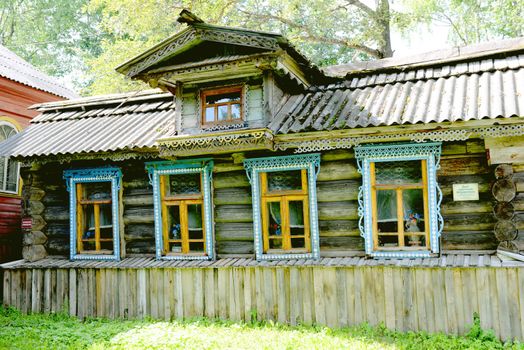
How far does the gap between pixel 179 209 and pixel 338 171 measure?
3306 millimetres

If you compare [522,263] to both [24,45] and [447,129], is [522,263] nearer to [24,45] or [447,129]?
[447,129]

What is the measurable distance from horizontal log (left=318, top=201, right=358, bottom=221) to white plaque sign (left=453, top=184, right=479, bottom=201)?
1664 millimetres

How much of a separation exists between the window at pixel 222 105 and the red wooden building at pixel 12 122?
24.6ft

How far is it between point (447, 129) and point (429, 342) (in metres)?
3.25

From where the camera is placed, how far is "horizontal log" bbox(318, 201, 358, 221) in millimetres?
8180

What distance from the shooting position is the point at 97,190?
10133mm

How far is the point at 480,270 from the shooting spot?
22.6ft

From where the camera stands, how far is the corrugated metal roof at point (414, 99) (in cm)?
708

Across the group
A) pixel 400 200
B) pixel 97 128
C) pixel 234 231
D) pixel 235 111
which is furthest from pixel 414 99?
pixel 97 128

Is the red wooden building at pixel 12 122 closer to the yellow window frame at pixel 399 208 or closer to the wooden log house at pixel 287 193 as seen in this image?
the wooden log house at pixel 287 193

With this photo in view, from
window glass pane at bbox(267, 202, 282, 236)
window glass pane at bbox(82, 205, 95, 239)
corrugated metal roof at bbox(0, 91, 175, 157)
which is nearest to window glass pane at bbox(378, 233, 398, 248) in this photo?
window glass pane at bbox(267, 202, 282, 236)

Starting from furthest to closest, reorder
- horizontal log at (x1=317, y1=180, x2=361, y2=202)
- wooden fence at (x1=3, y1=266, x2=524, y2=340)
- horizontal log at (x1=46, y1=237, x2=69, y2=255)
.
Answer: horizontal log at (x1=46, y1=237, x2=69, y2=255) → horizontal log at (x1=317, y1=180, x2=361, y2=202) → wooden fence at (x1=3, y1=266, x2=524, y2=340)

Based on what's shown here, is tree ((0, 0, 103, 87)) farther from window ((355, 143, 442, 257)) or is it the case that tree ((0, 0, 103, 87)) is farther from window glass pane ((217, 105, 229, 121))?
window ((355, 143, 442, 257))

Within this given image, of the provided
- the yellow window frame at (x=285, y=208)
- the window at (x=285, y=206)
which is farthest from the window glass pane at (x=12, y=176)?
the yellow window frame at (x=285, y=208)
